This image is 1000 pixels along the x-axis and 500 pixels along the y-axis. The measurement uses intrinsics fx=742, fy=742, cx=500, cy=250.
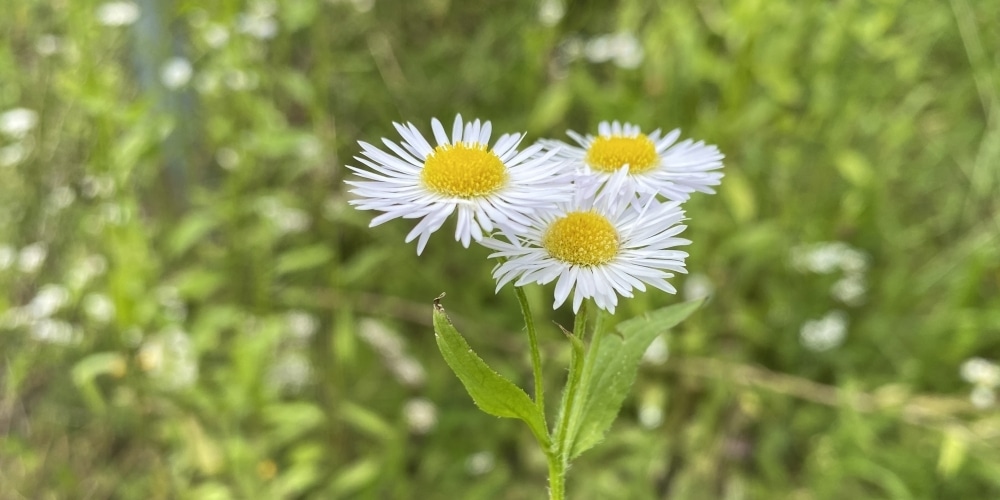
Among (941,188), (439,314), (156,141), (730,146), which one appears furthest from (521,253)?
(941,188)

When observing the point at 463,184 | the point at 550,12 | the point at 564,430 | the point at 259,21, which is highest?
the point at 550,12

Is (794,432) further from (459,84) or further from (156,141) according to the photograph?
(156,141)

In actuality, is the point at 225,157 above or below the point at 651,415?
above

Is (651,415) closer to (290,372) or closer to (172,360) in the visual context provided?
(290,372)

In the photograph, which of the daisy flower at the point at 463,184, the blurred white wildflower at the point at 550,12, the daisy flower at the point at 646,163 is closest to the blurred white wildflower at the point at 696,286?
the blurred white wildflower at the point at 550,12

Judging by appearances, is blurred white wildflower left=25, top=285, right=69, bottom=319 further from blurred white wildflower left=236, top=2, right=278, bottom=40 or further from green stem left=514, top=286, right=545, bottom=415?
green stem left=514, top=286, right=545, bottom=415

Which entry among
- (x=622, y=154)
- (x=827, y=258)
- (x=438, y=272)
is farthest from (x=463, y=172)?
(x=827, y=258)
